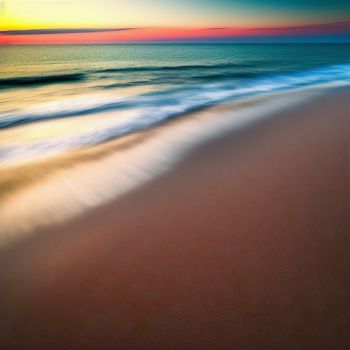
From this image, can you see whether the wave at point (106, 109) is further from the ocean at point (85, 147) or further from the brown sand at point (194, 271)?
the brown sand at point (194, 271)

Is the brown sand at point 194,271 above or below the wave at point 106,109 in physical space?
below

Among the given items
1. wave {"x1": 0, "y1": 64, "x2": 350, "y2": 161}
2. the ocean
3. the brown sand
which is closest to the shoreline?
the ocean

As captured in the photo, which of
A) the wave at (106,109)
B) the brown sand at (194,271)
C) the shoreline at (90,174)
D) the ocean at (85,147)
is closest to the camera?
the brown sand at (194,271)

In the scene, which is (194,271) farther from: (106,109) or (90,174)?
(106,109)

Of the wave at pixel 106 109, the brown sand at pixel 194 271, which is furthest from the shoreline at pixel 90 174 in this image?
the wave at pixel 106 109

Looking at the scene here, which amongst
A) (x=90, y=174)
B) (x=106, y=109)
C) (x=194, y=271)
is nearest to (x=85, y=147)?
(x=90, y=174)

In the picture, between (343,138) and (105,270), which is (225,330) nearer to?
(105,270)

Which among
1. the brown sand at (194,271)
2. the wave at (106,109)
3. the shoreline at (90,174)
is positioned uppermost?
the wave at (106,109)

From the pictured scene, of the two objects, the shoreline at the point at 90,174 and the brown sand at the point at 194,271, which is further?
Answer: the shoreline at the point at 90,174

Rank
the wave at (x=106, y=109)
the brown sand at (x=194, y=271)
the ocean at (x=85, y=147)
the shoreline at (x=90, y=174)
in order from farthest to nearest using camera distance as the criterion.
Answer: the wave at (x=106, y=109)
the ocean at (x=85, y=147)
the shoreline at (x=90, y=174)
the brown sand at (x=194, y=271)

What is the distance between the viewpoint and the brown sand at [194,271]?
5.36 feet

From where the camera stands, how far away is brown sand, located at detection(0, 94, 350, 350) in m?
1.63

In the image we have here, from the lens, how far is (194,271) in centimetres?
204

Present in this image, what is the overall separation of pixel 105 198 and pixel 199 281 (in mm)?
1548
